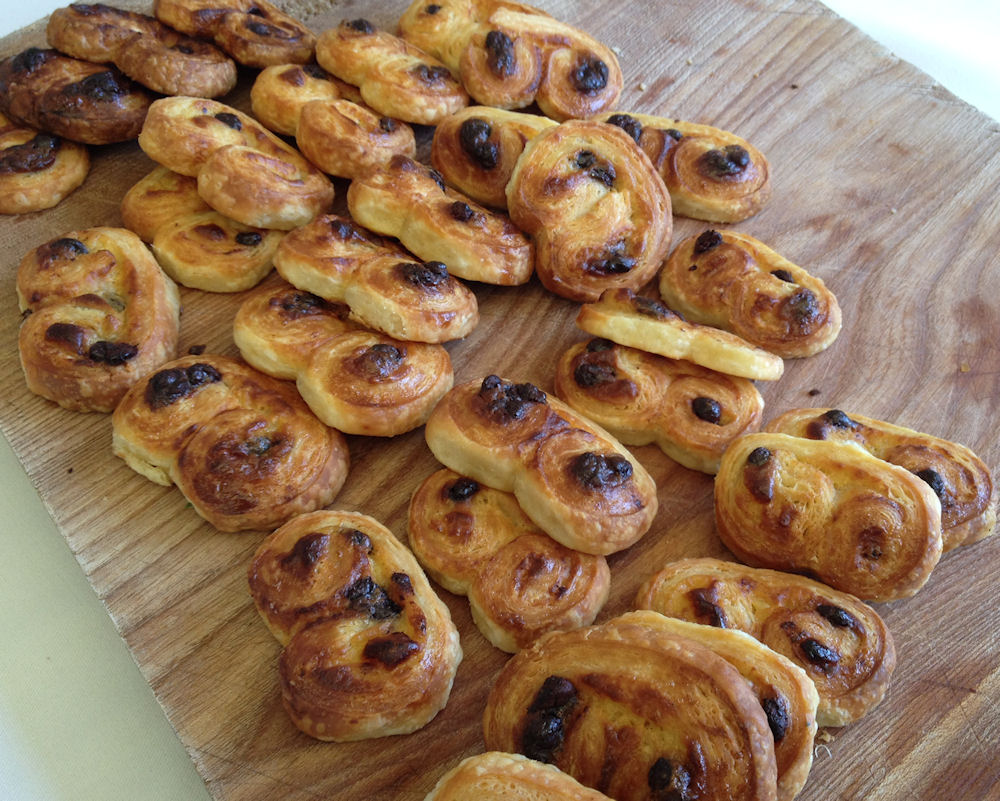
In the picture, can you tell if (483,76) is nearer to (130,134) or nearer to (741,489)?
(130,134)

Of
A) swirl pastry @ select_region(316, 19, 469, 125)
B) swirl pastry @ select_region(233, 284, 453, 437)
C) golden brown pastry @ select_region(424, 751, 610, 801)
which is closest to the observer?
golden brown pastry @ select_region(424, 751, 610, 801)

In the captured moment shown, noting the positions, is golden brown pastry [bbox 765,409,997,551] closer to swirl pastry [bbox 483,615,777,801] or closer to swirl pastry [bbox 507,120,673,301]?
swirl pastry [bbox 507,120,673,301]

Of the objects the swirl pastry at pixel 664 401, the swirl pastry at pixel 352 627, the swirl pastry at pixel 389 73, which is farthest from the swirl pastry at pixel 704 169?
the swirl pastry at pixel 352 627

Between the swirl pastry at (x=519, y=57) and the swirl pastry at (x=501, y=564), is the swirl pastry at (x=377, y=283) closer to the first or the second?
the swirl pastry at (x=501, y=564)

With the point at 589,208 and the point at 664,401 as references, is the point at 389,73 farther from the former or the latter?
the point at 664,401

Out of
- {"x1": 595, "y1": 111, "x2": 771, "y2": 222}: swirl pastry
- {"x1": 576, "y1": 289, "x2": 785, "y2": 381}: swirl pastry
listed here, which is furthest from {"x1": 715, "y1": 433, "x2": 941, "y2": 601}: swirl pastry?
{"x1": 595, "y1": 111, "x2": 771, "y2": 222}: swirl pastry

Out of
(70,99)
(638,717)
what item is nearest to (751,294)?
(638,717)
